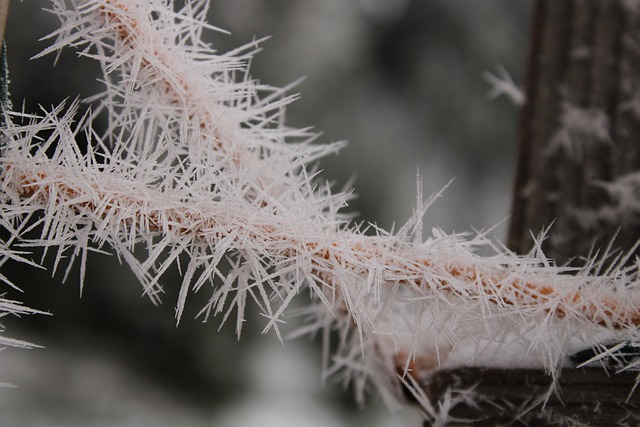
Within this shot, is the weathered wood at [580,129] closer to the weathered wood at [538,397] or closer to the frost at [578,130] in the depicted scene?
the frost at [578,130]

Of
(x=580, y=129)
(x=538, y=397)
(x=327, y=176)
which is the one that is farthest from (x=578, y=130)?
(x=327, y=176)

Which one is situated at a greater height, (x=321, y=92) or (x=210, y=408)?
(x=321, y=92)

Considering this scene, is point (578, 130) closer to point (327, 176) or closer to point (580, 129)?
point (580, 129)

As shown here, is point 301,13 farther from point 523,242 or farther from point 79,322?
point 523,242

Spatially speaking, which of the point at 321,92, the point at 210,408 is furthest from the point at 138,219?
the point at 210,408

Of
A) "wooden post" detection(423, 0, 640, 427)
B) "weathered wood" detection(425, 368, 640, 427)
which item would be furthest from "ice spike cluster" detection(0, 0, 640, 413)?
"wooden post" detection(423, 0, 640, 427)

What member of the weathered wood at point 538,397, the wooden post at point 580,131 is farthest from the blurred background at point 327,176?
the weathered wood at point 538,397
